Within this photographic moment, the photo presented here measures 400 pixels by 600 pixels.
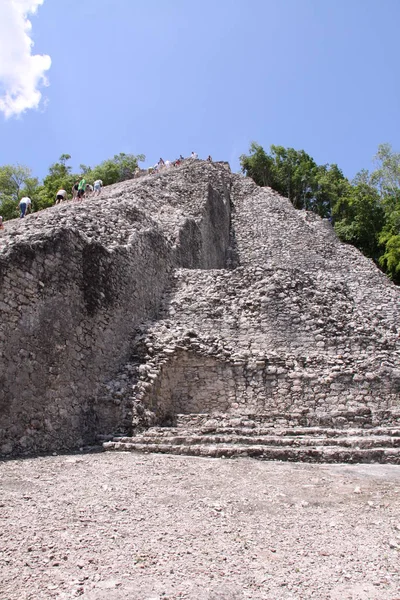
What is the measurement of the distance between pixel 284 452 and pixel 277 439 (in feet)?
1.76

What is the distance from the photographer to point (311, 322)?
1040cm

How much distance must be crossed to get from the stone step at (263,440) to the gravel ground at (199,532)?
0.78 m

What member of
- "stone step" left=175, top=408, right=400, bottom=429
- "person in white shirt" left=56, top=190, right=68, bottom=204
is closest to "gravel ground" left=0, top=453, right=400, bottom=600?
"stone step" left=175, top=408, right=400, bottom=429

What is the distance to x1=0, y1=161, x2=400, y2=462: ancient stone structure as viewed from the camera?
711 cm

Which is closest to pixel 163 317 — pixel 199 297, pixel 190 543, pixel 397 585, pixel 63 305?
pixel 199 297

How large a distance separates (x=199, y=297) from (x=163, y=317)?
1.08 m

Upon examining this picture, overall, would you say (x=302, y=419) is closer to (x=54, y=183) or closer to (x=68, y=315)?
(x=68, y=315)

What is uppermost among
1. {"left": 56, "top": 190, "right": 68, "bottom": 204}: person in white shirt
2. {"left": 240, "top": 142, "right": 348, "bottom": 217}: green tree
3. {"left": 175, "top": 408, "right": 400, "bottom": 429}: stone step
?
{"left": 240, "top": 142, "right": 348, "bottom": 217}: green tree

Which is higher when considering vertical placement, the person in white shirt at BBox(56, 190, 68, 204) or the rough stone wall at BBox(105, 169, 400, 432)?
the person in white shirt at BBox(56, 190, 68, 204)

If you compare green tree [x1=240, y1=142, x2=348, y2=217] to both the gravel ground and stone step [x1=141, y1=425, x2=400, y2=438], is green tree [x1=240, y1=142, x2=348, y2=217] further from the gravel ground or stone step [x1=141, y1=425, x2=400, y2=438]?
the gravel ground

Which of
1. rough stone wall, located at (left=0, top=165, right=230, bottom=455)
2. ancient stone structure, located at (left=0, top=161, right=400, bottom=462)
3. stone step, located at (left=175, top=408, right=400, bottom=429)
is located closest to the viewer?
rough stone wall, located at (left=0, top=165, right=230, bottom=455)

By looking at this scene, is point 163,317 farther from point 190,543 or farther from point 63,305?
point 190,543

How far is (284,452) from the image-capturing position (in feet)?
21.6

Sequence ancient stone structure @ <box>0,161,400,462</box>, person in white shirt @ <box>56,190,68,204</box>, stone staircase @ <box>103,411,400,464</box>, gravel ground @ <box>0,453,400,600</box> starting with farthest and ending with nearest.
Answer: person in white shirt @ <box>56,190,68,204</box> < ancient stone structure @ <box>0,161,400,462</box> < stone staircase @ <box>103,411,400,464</box> < gravel ground @ <box>0,453,400,600</box>
